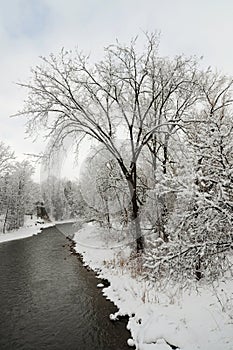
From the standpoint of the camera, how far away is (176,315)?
7.34m

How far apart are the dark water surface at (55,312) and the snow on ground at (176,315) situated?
0.49 meters

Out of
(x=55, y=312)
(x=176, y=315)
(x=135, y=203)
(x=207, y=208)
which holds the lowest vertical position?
(x=55, y=312)

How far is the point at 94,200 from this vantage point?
25.2m

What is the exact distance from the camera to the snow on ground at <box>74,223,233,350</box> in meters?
6.14

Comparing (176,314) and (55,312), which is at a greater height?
(176,314)

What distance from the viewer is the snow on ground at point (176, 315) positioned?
614 cm

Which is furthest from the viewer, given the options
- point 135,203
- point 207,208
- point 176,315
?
point 135,203

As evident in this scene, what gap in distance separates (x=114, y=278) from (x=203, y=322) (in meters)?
5.57

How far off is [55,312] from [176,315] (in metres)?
4.03

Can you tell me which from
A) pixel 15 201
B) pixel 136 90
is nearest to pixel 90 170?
pixel 136 90

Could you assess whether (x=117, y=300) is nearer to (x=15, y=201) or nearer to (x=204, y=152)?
(x=204, y=152)

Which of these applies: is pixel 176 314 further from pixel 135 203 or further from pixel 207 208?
pixel 135 203

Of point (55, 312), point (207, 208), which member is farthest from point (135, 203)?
point (207, 208)

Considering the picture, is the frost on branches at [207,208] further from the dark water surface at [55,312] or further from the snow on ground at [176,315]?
the dark water surface at [55,312]
